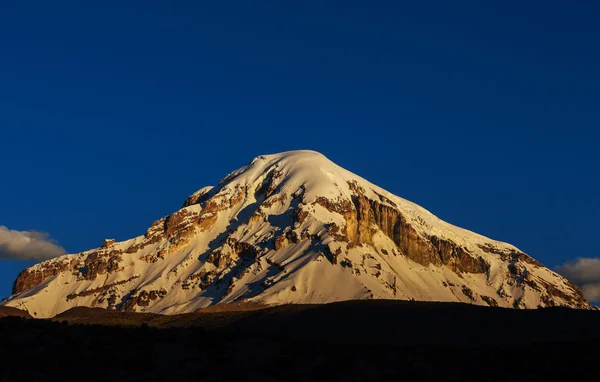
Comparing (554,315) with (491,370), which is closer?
(491,370)

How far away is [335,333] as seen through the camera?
294 ft

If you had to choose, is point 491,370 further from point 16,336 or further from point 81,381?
point 16,336

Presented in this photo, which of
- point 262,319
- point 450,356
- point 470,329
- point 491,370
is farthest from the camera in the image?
point 262,319

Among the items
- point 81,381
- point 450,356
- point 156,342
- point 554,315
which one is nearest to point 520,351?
point 450,356

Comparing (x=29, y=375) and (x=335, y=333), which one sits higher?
(x=335, y=333)

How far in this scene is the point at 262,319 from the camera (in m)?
106

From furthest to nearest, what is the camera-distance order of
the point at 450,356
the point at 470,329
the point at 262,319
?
the point at 262,319 → the point at 470,329 → the point at 450,356

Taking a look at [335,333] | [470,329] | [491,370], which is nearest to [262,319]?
[335,333]

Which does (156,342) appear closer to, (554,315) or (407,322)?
(407,322)

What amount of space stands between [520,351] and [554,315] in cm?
3641

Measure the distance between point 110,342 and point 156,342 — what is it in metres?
2.75

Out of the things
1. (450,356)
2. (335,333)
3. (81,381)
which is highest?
(335,333)

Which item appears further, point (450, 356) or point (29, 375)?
point (450, 356)

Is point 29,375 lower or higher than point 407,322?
lower
